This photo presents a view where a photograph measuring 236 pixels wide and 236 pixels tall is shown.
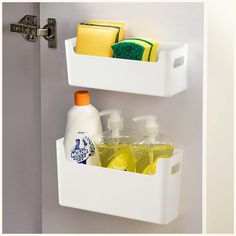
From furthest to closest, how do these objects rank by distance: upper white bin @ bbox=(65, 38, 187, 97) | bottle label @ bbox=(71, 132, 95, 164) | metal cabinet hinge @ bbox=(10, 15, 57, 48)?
metal cabinet hinge @ bbox=(10, 15, 57, 48) < bottle label @ bbox=(71, 132, 95, 164) < upper white bin @ bbox=(65, 38, 187, 97)

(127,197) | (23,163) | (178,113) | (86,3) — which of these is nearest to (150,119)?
(178,113)

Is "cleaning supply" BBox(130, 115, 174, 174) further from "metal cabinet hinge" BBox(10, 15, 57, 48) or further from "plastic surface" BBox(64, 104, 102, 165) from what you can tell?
"metal cabinet hinge" BBox(10, 15, 57, 48)

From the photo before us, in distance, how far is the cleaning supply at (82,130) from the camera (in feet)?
4.94

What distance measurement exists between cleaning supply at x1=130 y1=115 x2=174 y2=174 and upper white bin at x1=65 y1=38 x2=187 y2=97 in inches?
3.2

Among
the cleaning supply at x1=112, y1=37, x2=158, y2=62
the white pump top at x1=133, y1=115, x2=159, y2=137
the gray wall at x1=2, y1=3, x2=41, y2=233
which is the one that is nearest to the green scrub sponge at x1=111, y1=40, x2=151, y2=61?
the cleaning supply at x1=112, y1=37, x2=158, y2=62

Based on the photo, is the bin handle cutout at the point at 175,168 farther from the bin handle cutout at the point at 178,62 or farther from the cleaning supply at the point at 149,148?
the bin handle cutout at the point at 178,62

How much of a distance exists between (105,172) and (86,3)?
400 mm

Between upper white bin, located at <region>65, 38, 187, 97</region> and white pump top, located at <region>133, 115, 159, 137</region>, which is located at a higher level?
upper white bin, located at <region>65, 38, 187, 97</region>

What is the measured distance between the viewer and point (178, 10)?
1.46m

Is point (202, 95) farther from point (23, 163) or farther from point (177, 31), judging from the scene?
point (23, 163)

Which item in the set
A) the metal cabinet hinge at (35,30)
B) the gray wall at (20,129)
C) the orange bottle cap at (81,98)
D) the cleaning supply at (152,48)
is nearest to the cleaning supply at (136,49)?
the cleaning supply at (152,48)

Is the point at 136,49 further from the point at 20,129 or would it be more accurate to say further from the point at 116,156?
the point at 20,129

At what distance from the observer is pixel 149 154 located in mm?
1464

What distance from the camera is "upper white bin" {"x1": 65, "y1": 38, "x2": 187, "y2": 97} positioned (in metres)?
1.40
